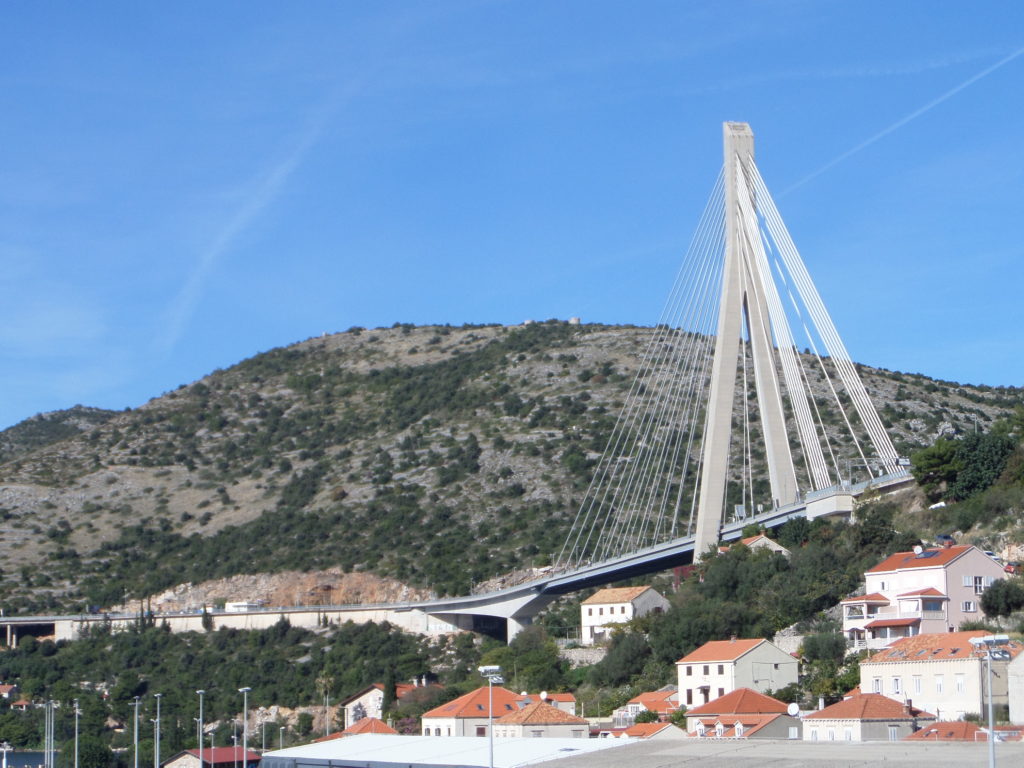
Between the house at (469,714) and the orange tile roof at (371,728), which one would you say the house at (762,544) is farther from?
the orange tile roof at (371,728)

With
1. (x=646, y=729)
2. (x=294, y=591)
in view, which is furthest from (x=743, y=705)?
(x=294, y=591)

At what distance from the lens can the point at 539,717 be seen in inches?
1865

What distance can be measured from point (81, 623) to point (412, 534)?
19.4m

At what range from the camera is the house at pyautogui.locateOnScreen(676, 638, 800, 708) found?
4831cm

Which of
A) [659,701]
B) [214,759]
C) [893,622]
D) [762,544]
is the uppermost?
[762,544]

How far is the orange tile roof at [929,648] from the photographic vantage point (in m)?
42.0

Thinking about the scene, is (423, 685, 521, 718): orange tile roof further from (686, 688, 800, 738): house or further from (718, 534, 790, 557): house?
(718, 534, 790, 557): house

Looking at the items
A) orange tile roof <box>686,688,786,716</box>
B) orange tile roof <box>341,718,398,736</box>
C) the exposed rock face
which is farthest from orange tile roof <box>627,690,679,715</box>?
the exposed rock face

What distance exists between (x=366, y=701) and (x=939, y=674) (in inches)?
1228

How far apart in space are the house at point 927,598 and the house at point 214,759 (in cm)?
2447

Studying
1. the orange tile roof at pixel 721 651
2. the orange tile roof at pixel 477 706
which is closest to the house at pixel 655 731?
the orange tile roof at pixel 721 651

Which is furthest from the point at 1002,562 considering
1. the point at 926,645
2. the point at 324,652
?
the point at 324,652

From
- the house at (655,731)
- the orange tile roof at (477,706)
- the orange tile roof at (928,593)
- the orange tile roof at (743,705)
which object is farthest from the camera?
the orange tile roof at (477,706)

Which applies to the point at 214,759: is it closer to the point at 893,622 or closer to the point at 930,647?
the point at 893,622
